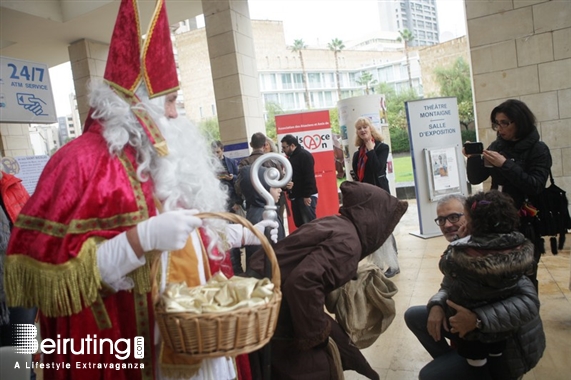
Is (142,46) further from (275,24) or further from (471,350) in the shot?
(275,24)

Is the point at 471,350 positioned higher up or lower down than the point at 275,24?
lower down

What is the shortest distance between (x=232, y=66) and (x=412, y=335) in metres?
4.62

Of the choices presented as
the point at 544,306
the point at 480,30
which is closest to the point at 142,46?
the point at 544,306

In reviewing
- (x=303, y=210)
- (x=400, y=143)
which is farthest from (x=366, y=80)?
(x=303, y=210)

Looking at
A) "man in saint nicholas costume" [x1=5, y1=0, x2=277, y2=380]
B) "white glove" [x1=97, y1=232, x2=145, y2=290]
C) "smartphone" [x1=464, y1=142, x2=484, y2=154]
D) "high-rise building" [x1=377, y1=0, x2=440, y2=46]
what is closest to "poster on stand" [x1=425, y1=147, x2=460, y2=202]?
"smartphone" [x1=464, y1=142, x2=484, y2=154]

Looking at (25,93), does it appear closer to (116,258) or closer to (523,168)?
(116,258)

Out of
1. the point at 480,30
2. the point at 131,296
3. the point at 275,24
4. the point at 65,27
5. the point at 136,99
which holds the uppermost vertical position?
the point at 275,24

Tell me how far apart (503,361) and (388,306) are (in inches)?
18.6

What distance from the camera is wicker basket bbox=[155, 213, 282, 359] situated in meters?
0.97

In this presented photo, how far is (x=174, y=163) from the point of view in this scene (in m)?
1.37

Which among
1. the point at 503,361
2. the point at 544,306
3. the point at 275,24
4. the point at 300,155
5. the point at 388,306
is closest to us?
the point at 503,361

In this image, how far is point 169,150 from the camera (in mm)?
1357

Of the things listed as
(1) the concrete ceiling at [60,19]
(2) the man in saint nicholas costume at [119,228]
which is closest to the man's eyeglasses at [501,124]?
(2) the man in saint nicholas costume at [119,228]

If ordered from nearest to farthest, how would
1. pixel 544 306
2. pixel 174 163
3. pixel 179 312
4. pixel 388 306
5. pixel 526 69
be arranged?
pixel 179 312, pixel 174 163, pixel 388 306, pixel 544 306, pixel 526 69
